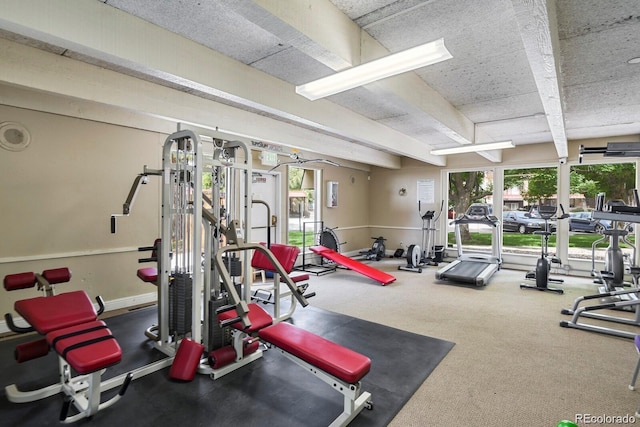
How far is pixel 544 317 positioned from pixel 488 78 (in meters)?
2.84

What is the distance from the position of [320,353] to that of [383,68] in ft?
6.56

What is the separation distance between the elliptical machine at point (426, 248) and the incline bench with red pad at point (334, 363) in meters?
4.70

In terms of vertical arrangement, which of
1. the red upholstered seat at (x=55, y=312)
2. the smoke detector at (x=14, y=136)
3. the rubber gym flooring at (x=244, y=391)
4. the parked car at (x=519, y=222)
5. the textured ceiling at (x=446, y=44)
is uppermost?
the textured ceiling at (x=446, y=44)

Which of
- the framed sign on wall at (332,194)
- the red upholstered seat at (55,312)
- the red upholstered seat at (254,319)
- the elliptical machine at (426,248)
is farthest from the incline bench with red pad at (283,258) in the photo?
the framed sign on wall at (332,194)

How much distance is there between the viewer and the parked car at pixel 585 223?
5.51 m

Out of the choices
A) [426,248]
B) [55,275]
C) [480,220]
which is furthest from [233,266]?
[426,248]

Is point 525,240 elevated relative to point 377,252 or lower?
elevated

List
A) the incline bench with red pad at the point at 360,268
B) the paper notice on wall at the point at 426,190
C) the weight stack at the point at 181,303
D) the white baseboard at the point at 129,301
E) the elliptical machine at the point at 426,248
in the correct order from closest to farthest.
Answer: the weight stack at the point at 181,303
the white baseboard at the point at 129,301
the incline bench with red pad at the point at 360,268
the elliptical machine at the point at 426,248
the paper notice on wall at the point at 426,190

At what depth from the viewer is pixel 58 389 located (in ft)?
7.63

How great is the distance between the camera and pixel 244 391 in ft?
7.79

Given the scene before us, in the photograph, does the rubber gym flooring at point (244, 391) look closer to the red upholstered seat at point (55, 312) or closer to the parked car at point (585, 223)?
the red upholstered seat at point (55, 312)

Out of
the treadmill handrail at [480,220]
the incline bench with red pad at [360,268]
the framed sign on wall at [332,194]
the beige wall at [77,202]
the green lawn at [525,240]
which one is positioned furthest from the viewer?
the framed sign on wall at [332,194]

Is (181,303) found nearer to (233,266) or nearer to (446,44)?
(233,266)

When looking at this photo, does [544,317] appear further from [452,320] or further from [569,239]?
[569,239]
